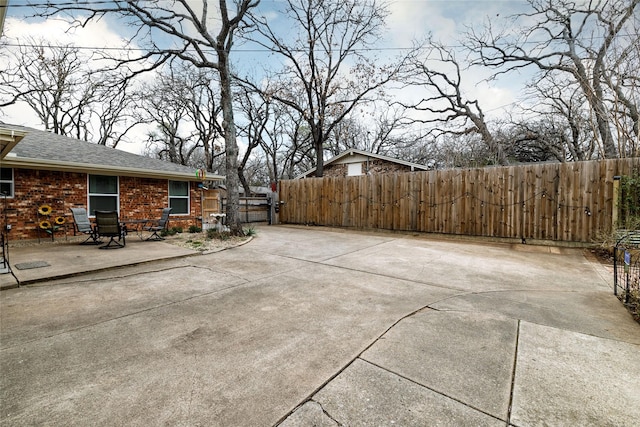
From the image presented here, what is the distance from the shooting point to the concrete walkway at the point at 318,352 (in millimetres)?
1629

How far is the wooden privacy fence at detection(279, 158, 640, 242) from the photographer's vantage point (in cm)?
680

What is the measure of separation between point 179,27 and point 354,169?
35.7ft

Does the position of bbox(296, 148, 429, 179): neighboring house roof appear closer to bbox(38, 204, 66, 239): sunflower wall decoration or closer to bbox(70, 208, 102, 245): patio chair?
bbox(70, 208, 102, 245): patio chair

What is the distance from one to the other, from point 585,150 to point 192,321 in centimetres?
2093

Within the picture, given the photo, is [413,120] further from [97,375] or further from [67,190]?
[97,375]

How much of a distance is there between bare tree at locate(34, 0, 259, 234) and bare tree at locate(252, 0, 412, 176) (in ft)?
16.7

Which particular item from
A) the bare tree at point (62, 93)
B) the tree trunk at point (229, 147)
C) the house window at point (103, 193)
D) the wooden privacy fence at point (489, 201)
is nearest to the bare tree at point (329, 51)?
the wooden privacy fence at point (489, 201)

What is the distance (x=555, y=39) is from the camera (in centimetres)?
1326

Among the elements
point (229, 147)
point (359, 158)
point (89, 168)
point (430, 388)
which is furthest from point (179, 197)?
point (430, 388)

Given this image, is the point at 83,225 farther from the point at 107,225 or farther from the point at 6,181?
the point at 6,181

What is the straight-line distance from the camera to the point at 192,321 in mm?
2844

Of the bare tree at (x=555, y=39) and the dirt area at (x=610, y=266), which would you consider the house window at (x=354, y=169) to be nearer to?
the bare tree at (x=555, y=39)

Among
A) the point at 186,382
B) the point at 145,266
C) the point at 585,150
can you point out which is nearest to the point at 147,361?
the point at 186,382

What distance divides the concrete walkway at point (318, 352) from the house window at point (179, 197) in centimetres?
644
